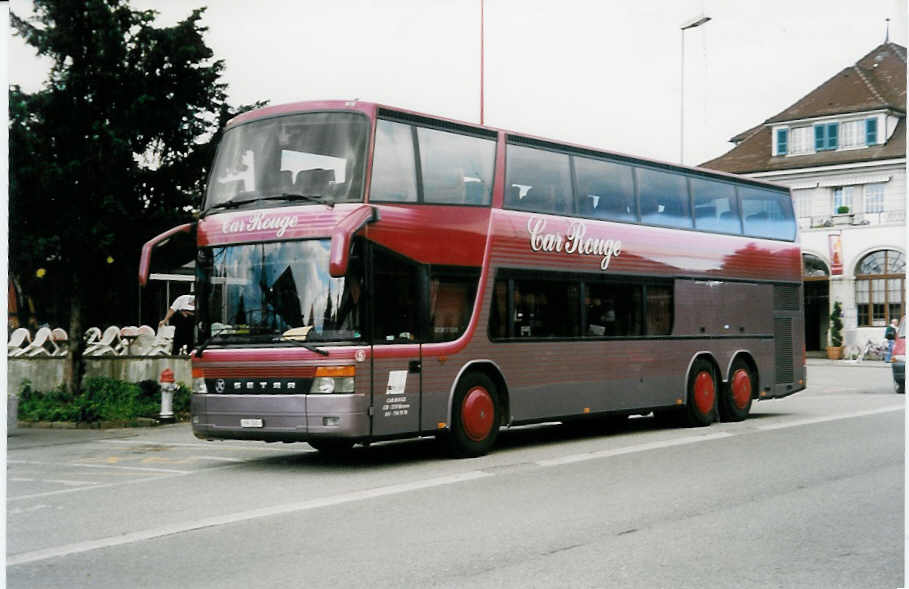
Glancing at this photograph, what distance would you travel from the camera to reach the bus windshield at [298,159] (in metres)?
12.6

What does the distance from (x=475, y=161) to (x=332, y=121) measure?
2074 mm

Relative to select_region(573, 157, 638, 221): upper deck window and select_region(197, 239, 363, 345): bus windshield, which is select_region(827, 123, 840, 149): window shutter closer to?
select_region(573, 157, 638, 221): upper deck window

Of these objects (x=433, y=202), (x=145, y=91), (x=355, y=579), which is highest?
(x=145, y=91)

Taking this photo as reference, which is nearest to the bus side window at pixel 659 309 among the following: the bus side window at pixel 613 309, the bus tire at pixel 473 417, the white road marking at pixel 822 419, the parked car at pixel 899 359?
the bus side window at pixel 613 309

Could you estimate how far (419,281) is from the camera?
43.0ft

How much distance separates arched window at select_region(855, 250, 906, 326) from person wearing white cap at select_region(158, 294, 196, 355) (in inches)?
566

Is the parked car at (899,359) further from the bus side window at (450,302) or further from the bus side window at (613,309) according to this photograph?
the bus side window at (450,302)

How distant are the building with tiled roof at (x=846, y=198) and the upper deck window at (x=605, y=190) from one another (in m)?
4.07

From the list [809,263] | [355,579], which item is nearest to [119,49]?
[355,579]

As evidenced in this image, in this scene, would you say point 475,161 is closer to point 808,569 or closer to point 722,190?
point 722,190

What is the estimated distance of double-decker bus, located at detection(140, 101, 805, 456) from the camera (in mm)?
12383

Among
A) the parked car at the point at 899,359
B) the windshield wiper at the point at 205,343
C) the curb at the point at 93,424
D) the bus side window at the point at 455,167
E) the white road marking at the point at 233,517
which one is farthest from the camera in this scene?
the parked car at the point at 899,359

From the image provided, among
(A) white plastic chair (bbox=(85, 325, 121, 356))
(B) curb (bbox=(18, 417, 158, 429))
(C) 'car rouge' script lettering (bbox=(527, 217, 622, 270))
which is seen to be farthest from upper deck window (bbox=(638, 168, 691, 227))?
(A) white plastic chair (bbox=(85, 325, 121, 356))

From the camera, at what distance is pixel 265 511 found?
32.2 feet
